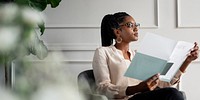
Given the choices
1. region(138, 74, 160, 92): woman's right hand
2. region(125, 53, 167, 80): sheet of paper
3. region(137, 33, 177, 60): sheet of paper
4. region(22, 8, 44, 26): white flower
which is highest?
region(22, 8, 44, 26): white flower

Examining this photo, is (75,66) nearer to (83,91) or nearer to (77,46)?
(77,46)

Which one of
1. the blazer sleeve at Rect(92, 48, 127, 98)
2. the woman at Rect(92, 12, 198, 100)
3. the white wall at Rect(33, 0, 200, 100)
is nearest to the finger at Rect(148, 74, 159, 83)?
the woman at Rect(92, 12, 198, 100)

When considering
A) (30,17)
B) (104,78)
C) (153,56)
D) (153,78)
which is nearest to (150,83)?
(153,78)

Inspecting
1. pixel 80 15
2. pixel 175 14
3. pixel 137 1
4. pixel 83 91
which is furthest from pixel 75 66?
pixel 83 91

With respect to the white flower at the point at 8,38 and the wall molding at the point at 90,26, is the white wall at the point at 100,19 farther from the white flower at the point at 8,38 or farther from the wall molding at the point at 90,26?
the white flower at the point at 8,38

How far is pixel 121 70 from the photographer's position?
1952 mm

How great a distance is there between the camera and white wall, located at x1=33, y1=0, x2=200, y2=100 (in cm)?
267

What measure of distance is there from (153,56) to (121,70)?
0.29m

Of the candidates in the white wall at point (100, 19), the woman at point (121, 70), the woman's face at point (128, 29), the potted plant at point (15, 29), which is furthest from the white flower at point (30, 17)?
the white wall at point (100, 19)

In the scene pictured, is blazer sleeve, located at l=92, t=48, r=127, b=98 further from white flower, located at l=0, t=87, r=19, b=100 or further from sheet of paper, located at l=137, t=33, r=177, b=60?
white flower, located at l=0, t=87, r=19, b=100

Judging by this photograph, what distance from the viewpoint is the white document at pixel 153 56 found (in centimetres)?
170

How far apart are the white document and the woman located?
0.18ft

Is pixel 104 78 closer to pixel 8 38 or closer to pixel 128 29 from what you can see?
pixel 128 29

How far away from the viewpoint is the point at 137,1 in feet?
8.86
